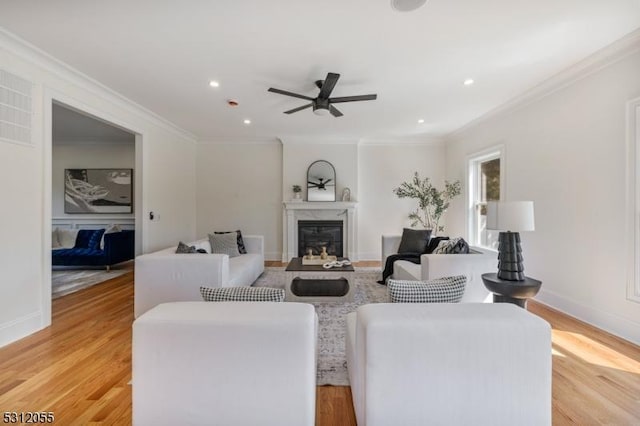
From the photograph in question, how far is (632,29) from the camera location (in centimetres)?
241

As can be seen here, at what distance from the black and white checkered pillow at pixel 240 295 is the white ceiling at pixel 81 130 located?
4.43 m

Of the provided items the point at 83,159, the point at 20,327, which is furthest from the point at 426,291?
the point at 83,159

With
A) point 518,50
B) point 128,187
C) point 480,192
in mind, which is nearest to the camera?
point 518,50

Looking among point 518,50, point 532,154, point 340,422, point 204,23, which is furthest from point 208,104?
point 532,154

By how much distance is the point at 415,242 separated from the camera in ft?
14.3

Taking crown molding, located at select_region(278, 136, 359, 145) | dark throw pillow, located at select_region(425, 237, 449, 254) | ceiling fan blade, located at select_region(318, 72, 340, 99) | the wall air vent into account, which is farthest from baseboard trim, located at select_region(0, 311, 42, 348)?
crown molding, located at select_region(278, 136, 359, 145)

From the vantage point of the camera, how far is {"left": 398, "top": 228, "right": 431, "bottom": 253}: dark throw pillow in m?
4.33

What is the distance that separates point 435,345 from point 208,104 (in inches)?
166

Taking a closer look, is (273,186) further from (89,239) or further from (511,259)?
(511,259)

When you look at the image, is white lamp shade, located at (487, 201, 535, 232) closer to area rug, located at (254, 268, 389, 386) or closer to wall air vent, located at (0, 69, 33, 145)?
area rug, located at (254, 268, 389, 386)

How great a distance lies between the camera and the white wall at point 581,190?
2.72 metres

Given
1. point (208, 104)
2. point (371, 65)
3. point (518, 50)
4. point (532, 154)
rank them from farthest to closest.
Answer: point (208, 104)
point (532, 154)
point (371, 65)
point (518, 50)

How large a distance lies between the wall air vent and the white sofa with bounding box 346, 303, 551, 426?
3454 mm

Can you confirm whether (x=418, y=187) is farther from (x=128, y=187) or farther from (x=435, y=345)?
(x=128, y=187)
